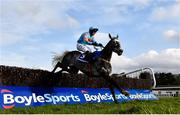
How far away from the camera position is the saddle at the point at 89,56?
16.0m

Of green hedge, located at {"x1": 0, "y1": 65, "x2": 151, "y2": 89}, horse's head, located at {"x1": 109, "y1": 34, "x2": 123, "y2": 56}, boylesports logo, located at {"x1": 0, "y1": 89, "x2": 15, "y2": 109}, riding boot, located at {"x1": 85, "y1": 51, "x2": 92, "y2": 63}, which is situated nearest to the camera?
boylesports logo, located at {"x1": 0, "y1": 89, "x2": 15, "y2": 109}

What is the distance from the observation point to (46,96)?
15.4 m

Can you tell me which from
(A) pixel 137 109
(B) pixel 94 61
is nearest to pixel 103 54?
(B) pixel 94 61

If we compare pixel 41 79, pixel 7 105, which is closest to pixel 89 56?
pixel 41 79

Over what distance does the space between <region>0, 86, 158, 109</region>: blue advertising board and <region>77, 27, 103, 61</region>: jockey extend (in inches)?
67.4

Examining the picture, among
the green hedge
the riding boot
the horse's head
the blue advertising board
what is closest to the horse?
the horse's head

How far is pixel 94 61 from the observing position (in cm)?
1617

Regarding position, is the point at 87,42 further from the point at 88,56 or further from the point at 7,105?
the point at 7,105

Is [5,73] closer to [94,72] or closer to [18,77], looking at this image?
[18,77]

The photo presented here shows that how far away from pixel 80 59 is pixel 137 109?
681cm

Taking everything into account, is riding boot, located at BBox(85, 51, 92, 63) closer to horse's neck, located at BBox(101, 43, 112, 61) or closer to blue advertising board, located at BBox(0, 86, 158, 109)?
horse's neck, located at BBox(101, 43, 112, 61)

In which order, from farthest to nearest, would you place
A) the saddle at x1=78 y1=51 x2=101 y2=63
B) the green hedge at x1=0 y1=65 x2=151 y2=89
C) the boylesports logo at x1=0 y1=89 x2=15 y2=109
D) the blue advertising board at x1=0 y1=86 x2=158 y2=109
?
the saddle at x1=78 y1=51 x2=101 y2=63 < the green hedge at x1=0 y1=65 x2=151 y2=89 < the blue advertising board at x1=0 y1=86 x2=158 y2=109 < the boylesports logo at x1=0 y1=89 x2=15 y2=109

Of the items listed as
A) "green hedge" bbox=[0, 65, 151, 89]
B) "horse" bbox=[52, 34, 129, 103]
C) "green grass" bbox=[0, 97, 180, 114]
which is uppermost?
"horse" bbox=[52, 34, 129, 103]

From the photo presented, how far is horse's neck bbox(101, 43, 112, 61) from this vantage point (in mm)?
15750
